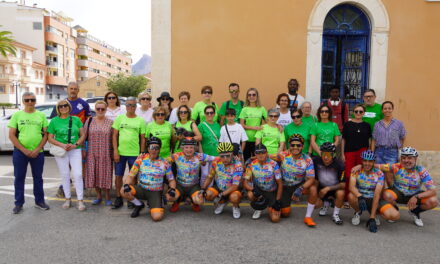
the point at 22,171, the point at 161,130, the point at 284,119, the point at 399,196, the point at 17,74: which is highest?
the point at 17,74

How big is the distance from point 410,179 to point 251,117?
2515mm

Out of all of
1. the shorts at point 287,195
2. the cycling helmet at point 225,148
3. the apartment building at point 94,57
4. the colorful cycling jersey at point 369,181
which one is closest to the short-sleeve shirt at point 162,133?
the cycling helmet at point 225,148

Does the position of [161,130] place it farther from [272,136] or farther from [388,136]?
[388,136]

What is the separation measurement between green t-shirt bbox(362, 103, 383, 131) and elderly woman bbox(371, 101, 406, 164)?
0.89ft

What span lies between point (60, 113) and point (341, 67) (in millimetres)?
6026

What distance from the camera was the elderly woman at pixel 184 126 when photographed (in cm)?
519

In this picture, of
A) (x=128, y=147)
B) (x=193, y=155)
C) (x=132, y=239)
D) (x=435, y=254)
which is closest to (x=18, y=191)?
(x=128, y=147)

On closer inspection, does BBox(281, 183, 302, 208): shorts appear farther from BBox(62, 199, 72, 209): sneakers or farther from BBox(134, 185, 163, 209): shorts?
BBox(62, 199, 72, 209): sneakers

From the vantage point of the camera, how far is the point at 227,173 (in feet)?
16.2

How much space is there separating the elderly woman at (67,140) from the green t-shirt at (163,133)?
1.03 metres

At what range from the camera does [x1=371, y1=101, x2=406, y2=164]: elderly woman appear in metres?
5.25

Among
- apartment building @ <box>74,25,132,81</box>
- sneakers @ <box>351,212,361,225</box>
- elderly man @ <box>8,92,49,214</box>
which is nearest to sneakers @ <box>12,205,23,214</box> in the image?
elderly man @ <box>8,92,49,214</box>

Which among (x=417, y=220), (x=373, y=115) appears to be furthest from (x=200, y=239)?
(x=373, y=115)

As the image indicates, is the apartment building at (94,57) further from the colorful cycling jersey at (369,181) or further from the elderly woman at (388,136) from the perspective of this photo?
the colorful cycling jersey at (369,181)
